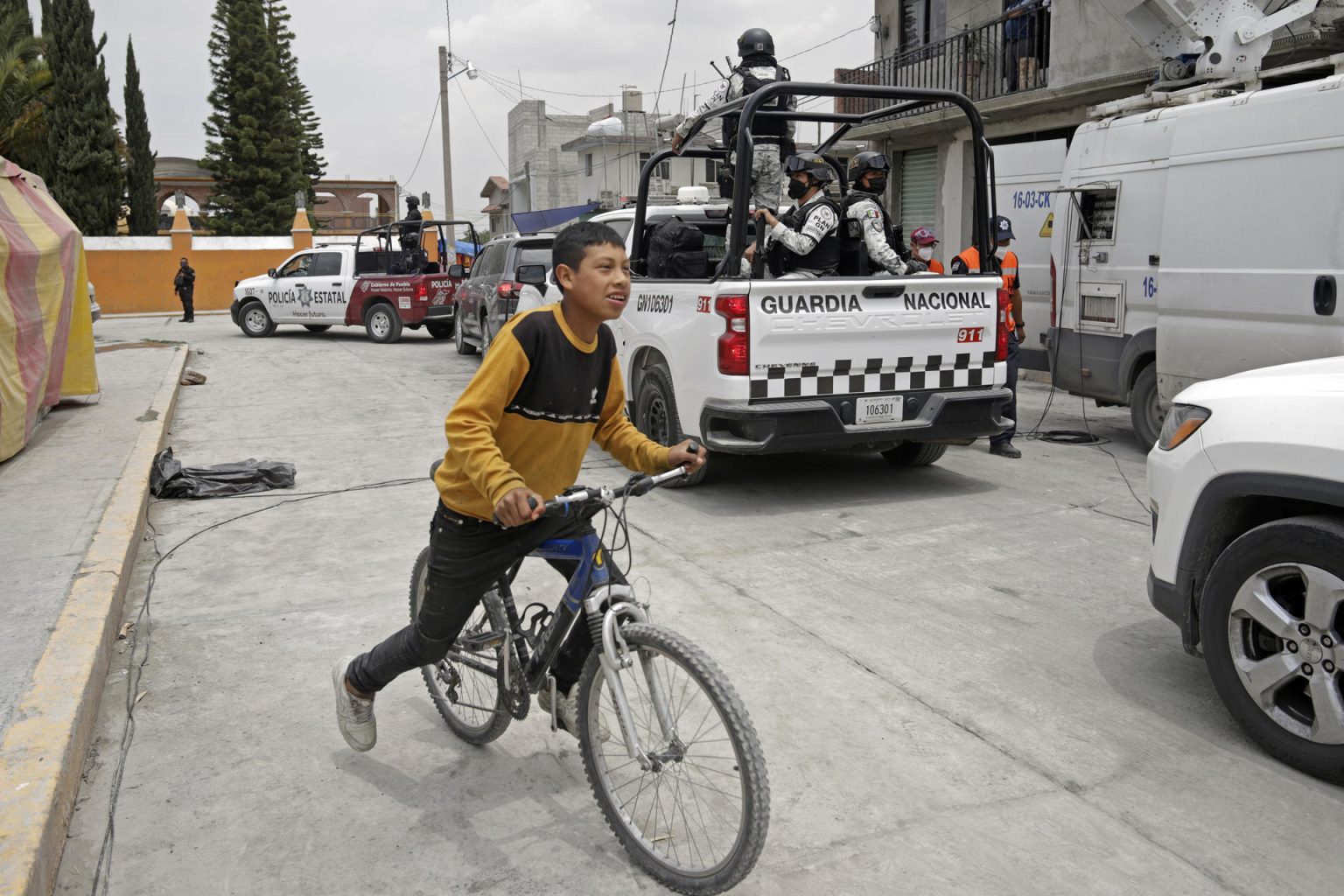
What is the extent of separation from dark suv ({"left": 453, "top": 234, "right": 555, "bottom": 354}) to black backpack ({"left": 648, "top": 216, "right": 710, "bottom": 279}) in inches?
184

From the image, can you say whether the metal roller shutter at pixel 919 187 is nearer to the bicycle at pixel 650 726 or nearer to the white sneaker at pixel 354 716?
the white sneaker at pixel 354 716

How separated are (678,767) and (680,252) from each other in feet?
18.8

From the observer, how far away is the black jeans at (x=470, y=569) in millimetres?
3188

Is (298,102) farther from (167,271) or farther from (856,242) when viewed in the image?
(856,242)

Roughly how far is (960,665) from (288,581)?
3.42 metres

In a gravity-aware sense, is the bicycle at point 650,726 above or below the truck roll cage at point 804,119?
below

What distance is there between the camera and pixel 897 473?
8.35 meters

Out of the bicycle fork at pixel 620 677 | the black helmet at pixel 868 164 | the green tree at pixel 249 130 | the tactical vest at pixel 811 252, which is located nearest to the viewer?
the bicycle fork at pixel 620 677

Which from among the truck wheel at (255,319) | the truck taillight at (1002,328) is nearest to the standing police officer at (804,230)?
the truck taillight at (1002,328)

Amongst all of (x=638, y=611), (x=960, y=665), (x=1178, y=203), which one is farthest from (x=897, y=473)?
(x=638, y=611)

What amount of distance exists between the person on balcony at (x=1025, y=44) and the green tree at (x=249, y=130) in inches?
1391

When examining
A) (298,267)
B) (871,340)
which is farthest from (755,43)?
(298,267)

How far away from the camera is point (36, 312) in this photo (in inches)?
380

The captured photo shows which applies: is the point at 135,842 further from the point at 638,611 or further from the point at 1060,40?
the point at 1060,40
